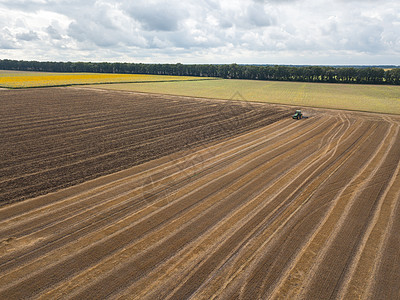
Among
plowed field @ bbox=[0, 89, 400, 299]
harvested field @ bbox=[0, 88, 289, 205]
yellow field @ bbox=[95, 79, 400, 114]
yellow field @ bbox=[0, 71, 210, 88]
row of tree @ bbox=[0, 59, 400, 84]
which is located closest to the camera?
plowed field @ bbox=[0, 89, 400, 299]

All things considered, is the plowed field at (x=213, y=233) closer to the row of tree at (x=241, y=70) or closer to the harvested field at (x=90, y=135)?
the harvested field at (x=90, y=135)

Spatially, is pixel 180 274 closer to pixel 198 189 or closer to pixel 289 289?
pixel 289 289

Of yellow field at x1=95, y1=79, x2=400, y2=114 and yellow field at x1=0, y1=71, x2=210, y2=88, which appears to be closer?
yellow field at x1=95, y1=79, x2=400, y2=114

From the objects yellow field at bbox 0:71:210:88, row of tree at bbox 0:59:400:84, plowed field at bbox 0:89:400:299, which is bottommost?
plowed field at bbox 0:89:400:299

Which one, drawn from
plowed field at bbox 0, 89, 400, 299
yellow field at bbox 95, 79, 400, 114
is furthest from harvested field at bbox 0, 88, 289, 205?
yellow field at bbox 95, 79, 400, 114

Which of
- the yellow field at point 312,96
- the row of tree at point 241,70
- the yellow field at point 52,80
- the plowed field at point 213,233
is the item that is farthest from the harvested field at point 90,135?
the row of tree at point 241,70

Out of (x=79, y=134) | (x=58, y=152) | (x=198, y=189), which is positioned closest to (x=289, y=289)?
(x=198, y=189)

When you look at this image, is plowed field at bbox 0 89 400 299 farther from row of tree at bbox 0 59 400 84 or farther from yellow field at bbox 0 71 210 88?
row of tree at bbox 0 59 400 84

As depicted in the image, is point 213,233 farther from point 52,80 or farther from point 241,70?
point 241,70
